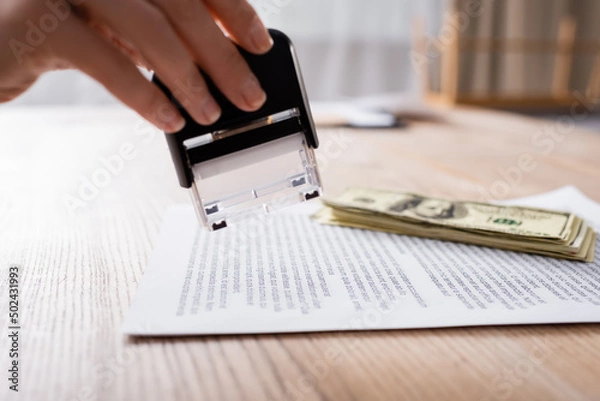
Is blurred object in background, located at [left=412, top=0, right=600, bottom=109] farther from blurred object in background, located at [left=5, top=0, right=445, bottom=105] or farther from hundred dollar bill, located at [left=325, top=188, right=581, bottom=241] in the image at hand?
hundred dollar bill, located at [left=325, top=188, right=581, bottom=241]

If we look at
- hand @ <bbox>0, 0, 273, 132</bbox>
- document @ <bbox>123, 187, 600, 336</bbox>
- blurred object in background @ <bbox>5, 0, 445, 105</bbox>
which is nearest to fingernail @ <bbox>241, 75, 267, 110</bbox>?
hand @ <bbox>0, 0, 273, 132</bbox>

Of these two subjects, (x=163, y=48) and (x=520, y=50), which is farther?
(x=520, y=50)

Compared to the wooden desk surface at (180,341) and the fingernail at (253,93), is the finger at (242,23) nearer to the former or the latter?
the fingernail at (253,93)

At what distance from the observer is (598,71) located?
9.36 ft

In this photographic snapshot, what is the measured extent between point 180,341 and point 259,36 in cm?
22

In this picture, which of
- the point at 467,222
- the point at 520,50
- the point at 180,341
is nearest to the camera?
the point at 180,341

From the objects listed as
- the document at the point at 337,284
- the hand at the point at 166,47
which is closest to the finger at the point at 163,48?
the hand at the point at 166,47

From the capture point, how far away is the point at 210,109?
0.44 m

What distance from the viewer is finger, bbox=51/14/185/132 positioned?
1.44ft

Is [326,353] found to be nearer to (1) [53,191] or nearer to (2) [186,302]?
(2) [186,302]

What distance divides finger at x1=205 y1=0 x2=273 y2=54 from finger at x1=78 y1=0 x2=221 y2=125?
0.11ft

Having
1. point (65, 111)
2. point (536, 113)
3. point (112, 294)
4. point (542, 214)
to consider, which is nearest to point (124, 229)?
point (112, 294)

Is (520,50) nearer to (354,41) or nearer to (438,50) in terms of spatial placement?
(438,50)

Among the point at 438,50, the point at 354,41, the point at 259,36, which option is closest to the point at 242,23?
the point at 259,36
